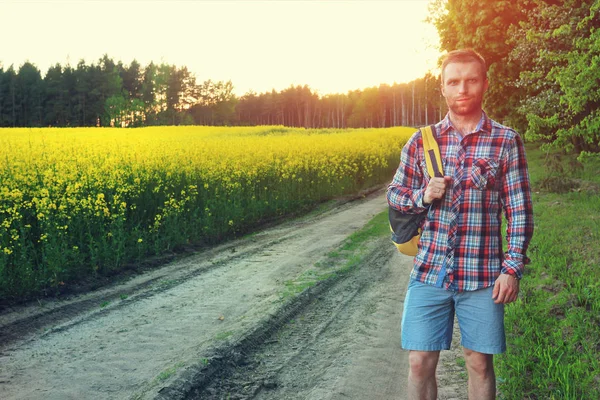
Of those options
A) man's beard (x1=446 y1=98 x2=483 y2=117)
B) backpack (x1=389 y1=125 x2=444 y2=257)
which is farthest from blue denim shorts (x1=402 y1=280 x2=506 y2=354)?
man's beard (x1=446 y1=98 x2=483 y2=117)

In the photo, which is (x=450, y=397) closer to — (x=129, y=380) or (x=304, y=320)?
(x=304, y=320)

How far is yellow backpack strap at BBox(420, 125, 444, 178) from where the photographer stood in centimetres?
279

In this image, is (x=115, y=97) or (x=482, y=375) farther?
(x=115, y=97)

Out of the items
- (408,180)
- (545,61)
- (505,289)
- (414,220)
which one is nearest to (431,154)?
(408,180)

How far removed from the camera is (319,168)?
1777cm

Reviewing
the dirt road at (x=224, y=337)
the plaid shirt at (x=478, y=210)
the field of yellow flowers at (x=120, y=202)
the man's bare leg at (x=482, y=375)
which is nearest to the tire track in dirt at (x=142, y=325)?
the dirt road at (x=224, y=337)

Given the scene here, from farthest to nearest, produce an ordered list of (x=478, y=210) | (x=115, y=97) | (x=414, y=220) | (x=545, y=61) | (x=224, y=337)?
(x=115, y=97) → (x=545, y=61) → (x=224, y=337) → (x=414, y=220) → (x=478, y=210)

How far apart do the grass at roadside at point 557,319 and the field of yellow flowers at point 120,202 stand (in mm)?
5915

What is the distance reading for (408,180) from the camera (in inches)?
116

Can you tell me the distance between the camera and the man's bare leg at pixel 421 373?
2795mm

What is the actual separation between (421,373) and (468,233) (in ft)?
2.56

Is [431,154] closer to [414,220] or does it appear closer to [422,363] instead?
[414,220]

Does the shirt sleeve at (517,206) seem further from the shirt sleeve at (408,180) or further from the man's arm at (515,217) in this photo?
the shirt sleeve at (408,180)

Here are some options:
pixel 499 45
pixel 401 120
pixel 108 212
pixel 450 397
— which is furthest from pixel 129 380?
pixel 401 120
